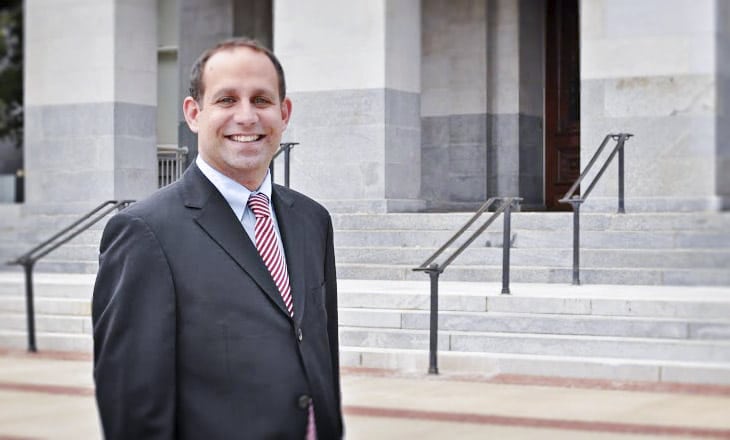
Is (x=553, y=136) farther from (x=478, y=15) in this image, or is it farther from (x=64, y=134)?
(x=64, y=134)

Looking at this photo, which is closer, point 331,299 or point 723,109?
point 331,299

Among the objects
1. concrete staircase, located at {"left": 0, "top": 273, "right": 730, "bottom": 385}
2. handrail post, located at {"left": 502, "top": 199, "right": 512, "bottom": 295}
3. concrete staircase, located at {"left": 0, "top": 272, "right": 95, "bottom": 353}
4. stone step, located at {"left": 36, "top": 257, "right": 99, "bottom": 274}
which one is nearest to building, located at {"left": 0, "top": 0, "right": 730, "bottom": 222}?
stone step, located at {"left": 36, "top": 257, "right": 99, "bottom": 274}

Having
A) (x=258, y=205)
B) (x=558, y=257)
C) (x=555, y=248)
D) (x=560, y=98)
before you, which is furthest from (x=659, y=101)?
(x=258, y=205)

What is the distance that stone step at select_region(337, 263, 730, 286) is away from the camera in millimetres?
12922

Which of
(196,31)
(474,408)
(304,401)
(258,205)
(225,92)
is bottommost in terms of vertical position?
(474,408)

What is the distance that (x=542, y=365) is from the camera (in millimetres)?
10812

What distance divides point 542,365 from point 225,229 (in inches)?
306

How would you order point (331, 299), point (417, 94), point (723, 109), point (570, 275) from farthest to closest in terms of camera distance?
point (417, 94) < point (723, 109) < point (570, 275) < point (331, 299)

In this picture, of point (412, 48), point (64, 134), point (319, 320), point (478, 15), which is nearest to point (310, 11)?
point (412, 48)

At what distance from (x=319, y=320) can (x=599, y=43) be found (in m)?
13.1

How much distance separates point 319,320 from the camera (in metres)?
3.57

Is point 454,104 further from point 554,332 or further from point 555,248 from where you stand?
point 554,332

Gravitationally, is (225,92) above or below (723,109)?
below

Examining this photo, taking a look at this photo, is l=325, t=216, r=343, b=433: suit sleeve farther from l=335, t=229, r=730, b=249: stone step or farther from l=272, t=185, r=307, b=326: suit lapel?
l=335, t=229, r=730, b=249: stone step
